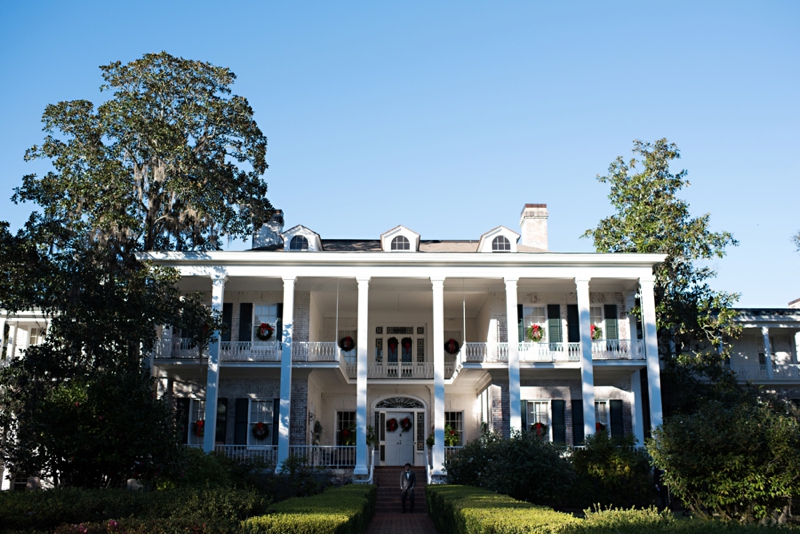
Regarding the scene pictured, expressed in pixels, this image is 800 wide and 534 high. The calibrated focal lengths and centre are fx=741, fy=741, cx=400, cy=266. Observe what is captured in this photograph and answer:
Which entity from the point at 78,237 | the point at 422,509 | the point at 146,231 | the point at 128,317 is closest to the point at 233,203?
the point at 146,231

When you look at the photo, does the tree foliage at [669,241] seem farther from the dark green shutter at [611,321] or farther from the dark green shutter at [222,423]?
the dark green shutter at [222,423]

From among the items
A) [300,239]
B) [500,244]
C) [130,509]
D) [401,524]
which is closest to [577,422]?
[500,244]

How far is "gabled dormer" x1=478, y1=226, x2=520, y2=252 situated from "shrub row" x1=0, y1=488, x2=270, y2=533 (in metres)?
15.0

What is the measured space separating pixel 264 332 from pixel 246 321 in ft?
2.88

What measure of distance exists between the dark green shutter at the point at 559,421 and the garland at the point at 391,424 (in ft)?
19.9

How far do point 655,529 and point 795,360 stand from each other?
26616 mm

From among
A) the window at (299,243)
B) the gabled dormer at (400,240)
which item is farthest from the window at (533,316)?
the window at (299,243)

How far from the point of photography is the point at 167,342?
23.8 meters

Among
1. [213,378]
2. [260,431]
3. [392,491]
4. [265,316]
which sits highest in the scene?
[265,316]

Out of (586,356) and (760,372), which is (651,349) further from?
(760,372)

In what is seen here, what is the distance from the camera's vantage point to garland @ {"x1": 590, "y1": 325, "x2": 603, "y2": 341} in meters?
25.3

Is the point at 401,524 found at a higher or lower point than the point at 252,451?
lower

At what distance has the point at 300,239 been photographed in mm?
25562

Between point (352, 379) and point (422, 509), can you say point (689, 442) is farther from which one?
point (352, 379)
